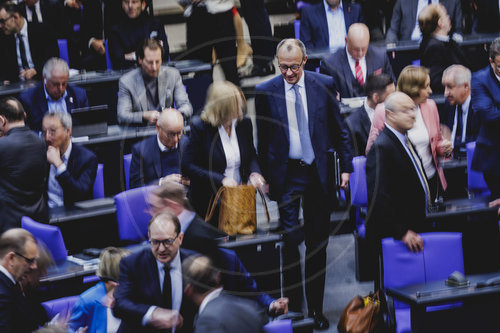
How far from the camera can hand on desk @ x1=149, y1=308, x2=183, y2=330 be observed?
4.13m

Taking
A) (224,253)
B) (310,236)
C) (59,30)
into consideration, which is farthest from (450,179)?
(59,30)

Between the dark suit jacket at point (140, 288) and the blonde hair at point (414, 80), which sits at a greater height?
the blonde hair at point (414, 80)

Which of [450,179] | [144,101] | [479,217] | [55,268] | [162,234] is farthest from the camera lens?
[144,101]

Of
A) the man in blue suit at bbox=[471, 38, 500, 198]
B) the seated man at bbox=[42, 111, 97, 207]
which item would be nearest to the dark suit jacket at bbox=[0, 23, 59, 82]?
the seated man at bbox=[42, 111, 97, 207]

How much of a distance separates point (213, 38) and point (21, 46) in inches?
67.1

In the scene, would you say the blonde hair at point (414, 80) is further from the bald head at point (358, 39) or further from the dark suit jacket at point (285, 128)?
the bald head at point (358, 39)

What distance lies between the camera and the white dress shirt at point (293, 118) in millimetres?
5316

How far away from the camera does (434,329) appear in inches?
176

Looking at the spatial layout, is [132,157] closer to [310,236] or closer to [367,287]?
[310,236]

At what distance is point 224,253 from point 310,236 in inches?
45.6

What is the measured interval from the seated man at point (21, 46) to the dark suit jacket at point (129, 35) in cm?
54

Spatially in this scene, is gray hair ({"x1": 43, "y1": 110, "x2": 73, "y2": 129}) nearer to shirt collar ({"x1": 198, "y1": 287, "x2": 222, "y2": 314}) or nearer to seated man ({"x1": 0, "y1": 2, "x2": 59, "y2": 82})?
seated man ({"x1": 0, "y1": 2, "x2": 59, "y2": 82})

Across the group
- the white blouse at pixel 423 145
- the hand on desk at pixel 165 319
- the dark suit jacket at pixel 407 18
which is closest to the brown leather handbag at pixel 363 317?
the white blouse at pixel 423 145

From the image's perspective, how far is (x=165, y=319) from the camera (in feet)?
13.5
